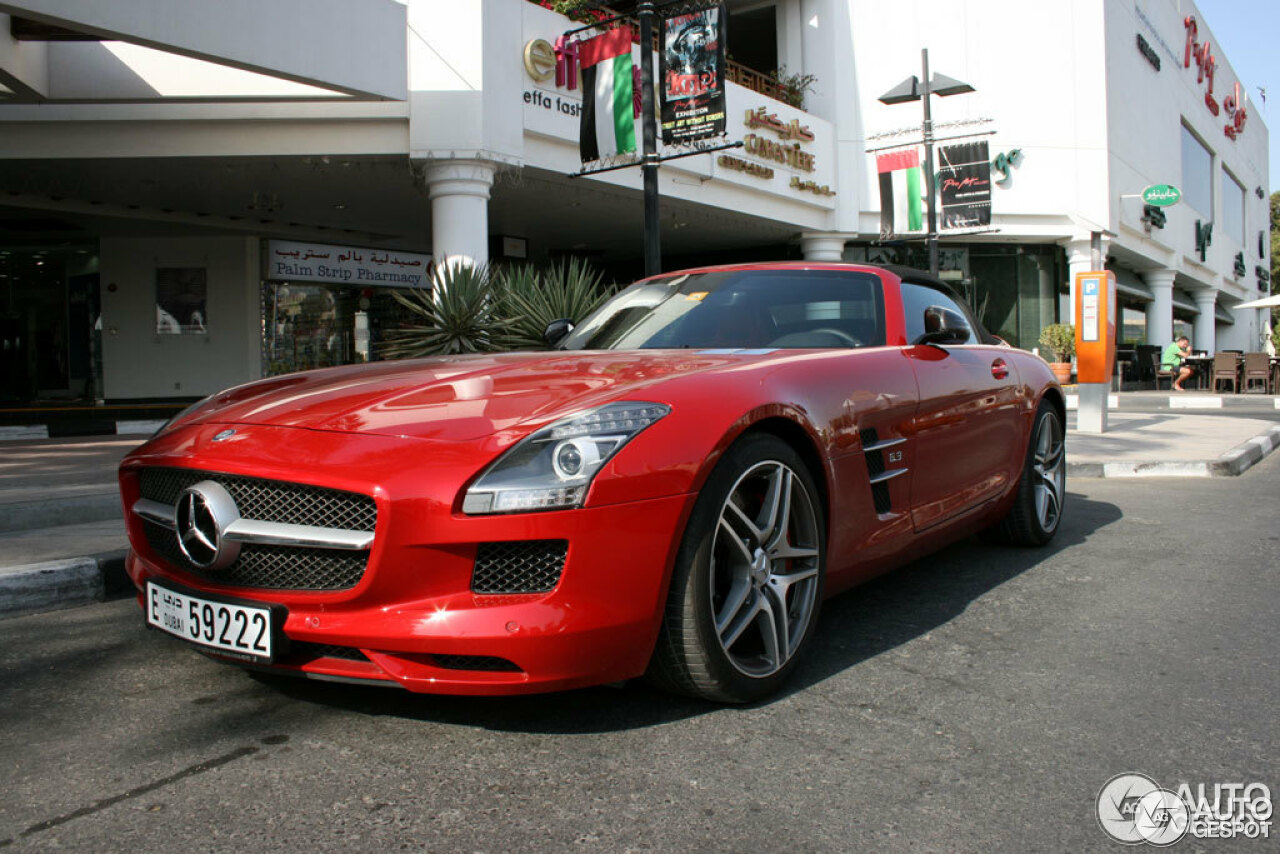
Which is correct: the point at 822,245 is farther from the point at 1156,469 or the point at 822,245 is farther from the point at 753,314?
the point at 753,314

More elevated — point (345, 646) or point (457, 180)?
point (457, 180)

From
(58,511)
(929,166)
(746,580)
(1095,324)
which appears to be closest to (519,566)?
(746,580)

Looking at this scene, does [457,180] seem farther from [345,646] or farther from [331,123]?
[345,646]

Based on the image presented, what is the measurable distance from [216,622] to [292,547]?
0.29 metres

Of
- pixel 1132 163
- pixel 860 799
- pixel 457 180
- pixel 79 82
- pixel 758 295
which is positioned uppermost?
pixel 1132 163

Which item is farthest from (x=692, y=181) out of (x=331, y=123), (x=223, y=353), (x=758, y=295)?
(x=758, y=295)

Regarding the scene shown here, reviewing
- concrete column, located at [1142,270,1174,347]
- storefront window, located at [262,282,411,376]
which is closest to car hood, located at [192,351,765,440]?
storefront window, located at [262,282,411,376]

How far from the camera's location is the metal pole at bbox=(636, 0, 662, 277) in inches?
335

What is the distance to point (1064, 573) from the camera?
14.3 ft

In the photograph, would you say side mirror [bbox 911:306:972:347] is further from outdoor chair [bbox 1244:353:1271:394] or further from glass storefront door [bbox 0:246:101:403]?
outdoor chair [bbox 1244:353:1271:394]

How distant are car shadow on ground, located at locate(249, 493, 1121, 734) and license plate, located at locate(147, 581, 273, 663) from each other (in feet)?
1.13

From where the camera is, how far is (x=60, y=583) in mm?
3945

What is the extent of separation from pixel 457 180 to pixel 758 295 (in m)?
9.78

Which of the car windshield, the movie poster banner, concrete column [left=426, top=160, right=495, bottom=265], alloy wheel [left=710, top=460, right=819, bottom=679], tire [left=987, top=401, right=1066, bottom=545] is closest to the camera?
alloy wheel [left=710, top=460, right=819, bottom=679]
